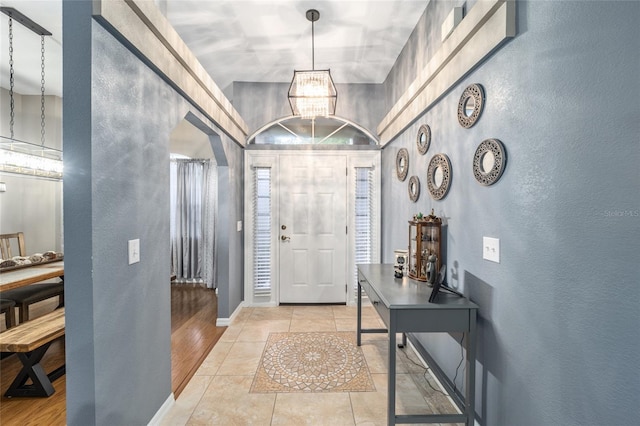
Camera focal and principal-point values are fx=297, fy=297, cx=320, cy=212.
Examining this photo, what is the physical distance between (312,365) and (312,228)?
1.86 m

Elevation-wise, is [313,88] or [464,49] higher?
[313,88]

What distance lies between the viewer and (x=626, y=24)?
92 centimetres

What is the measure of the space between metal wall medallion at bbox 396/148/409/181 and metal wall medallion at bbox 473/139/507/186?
123 cm

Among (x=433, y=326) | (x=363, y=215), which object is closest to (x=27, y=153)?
(x=363, y=215)

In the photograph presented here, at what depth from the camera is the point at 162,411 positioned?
6.22 ft

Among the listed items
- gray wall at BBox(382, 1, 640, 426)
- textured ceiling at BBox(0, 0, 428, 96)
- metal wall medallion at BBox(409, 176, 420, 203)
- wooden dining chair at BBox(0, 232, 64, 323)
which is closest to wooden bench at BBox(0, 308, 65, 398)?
wooden dining chair at BBox(0, 232, 64, 323)

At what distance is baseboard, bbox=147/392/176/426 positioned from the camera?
5.91ft

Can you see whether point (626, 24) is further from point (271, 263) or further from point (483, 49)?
point (271, 263)

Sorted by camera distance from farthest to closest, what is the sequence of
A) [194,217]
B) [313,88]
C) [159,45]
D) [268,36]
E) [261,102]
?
[194,217] < [261,102] < [268,36] < [313,88] < [159,45]

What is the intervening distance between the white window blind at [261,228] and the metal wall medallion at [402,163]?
5.64 feet

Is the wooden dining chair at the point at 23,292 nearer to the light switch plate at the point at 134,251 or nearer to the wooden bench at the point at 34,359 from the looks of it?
A: the wooden bench at the point at 34,359

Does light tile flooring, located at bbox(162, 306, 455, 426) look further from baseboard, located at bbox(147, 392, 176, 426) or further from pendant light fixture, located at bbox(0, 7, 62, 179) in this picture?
pendant light fixture, located at bbox(0, 7, 62, 179)

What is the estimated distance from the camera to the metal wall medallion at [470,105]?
1683 mm

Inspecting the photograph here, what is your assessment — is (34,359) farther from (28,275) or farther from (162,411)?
(162,411)
